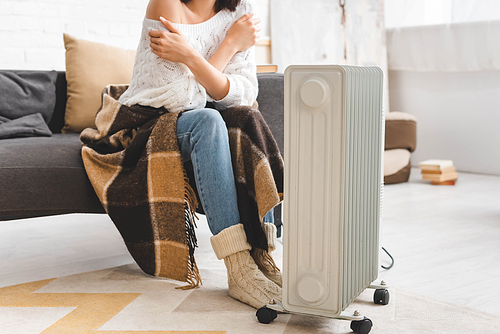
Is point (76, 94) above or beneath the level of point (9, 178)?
above

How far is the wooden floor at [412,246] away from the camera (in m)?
1.45

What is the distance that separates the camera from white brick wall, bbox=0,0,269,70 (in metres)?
2.57

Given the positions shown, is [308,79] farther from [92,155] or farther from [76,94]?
[76,94]

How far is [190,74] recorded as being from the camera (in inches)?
58.6

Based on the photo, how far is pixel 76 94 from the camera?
2.03 metres

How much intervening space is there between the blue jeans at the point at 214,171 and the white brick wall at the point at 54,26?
1666 mm

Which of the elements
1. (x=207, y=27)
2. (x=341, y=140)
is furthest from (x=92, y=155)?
(x=341, y=140)

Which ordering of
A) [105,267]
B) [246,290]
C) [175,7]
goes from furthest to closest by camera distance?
[105,267] → [175,7] → [246,290]

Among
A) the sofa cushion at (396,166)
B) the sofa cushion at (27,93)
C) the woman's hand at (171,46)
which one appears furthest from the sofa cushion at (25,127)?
the sofa cushion at (396,166)

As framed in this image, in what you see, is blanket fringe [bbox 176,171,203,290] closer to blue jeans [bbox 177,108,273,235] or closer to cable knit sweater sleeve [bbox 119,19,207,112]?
blue jeans [bbox 177,108,273,235]

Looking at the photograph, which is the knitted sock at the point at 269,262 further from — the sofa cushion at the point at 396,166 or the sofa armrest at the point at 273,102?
the sofa cushion at the point at 396,166

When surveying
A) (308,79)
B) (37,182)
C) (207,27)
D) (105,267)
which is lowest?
(105,267)

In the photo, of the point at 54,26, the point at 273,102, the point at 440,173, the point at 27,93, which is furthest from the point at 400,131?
the point at 27,93

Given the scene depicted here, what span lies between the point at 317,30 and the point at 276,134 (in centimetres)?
199
